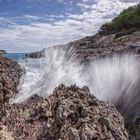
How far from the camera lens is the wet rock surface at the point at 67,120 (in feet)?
33.8

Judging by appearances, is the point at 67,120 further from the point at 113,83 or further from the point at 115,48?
the point at 115,48

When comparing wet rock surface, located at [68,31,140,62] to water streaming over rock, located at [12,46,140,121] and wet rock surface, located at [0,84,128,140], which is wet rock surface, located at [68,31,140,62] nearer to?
water streaming over rock, located at [12,46,140,121]

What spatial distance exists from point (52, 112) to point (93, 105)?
1.97 meters

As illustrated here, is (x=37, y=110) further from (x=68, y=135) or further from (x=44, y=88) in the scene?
(x=44, y=88)

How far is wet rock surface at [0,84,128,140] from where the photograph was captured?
1030 cm

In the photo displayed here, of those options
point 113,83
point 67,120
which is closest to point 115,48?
point 113,83

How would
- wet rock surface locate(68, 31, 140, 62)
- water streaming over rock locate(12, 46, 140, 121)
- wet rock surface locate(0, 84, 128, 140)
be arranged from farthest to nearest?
1. wet rock surface locate(68, 31, 140, 62)
2. water streaming over rock locate(12, 46, 140, 121)
3. wet rock surface locate(0, 84, 128, 140)

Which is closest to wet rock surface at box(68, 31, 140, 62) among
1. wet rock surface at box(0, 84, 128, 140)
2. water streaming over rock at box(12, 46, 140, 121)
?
water streaming over rock at box(12, 46, 140, 121)

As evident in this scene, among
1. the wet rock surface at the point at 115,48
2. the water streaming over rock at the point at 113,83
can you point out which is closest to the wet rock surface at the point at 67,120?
the water streaming over rock at the point at 113,83

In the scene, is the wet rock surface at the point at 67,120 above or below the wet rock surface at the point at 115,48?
below

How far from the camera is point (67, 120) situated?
1144 cm

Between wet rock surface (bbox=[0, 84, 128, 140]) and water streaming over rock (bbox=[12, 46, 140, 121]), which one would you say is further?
water streaming over rock (bbox=[12, 46, 140, 121])

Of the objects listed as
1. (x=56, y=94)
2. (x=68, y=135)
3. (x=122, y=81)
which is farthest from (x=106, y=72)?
(x=68, y=135)

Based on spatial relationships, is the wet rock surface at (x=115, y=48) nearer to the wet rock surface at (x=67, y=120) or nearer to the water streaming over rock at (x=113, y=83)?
the water streaming over rock at (x=113, y=83)
